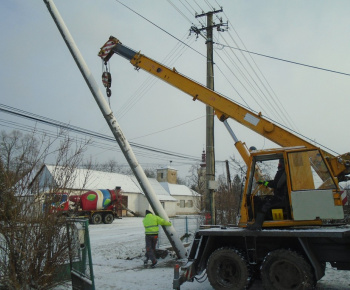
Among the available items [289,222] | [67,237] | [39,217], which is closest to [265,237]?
[289,222]

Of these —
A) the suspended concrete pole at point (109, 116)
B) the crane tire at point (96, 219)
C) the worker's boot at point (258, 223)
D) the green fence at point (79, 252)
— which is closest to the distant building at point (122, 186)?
the green fence at point (79, 252)

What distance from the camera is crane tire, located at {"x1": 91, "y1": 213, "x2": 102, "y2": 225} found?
2749 cm

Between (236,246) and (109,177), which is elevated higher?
(109,177)

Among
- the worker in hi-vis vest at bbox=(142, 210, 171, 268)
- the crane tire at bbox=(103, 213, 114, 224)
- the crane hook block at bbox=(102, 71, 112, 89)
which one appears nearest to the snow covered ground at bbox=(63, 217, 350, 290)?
the worker in hi-vis vest at bbox=(142, 210, 171, 268)

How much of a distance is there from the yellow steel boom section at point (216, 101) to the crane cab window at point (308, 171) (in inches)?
27.3

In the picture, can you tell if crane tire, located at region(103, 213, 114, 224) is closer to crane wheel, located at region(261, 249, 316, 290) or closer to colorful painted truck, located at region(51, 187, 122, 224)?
colorful painted truck, located at region(51, 187, 122, 224)

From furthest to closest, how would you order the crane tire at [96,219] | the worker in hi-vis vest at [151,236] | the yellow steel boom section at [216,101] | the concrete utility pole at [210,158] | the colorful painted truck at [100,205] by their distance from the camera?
the crane tire at [96,219] → the colorful painted truck at [100,205] → the concrete utility pole at [210,158] → the worker in hi-vis vest at [151,236] → the yellow steel boom section at [216,101]

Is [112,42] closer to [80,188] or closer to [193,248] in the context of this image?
[80,188]

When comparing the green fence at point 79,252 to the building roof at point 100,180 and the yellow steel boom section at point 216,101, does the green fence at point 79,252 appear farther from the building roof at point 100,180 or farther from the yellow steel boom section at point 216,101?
the yellow steel boom section at point 216,101

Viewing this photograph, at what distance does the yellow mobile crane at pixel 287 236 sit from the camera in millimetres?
5910

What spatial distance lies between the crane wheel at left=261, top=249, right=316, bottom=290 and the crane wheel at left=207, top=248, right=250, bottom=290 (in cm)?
42

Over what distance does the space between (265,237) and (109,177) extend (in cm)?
3511

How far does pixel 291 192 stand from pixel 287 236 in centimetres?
87

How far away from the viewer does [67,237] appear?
611cm
